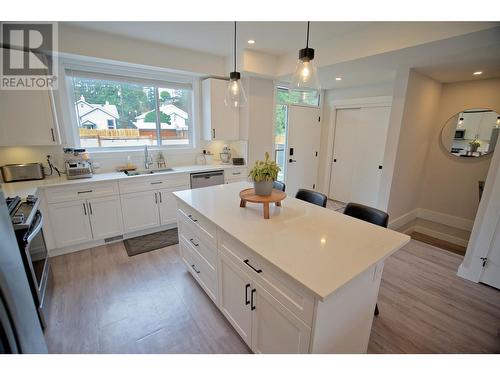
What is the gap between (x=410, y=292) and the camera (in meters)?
2.27

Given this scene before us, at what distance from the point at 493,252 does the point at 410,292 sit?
95 cm

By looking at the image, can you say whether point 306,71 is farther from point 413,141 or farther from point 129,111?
point 129,111

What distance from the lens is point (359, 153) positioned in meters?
4.47

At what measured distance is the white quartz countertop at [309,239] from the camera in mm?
1112

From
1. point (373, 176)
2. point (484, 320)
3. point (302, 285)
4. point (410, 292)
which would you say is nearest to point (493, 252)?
point (484, 320)

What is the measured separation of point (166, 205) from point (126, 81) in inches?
75.5

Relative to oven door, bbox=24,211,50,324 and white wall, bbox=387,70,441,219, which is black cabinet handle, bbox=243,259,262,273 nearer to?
oven door, bbox=24,211,50,324

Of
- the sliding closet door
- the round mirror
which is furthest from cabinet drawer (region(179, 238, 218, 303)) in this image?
the round mirror

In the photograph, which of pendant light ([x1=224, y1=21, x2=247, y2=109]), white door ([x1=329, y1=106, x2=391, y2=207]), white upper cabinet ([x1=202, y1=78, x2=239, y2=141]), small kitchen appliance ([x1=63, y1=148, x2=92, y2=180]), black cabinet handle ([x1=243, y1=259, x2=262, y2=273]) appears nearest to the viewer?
black cabinet handle ([x1=243, y1=259, x2=262, y2=273])

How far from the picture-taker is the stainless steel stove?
5.30ft

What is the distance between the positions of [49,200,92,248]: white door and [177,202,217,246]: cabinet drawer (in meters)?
1.45

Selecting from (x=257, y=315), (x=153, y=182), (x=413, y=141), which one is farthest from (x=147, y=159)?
(x=413, y=141)

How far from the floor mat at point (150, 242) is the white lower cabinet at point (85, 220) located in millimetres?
238

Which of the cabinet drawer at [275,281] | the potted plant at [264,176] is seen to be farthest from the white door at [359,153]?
the cabinet drawer at [275,281]
